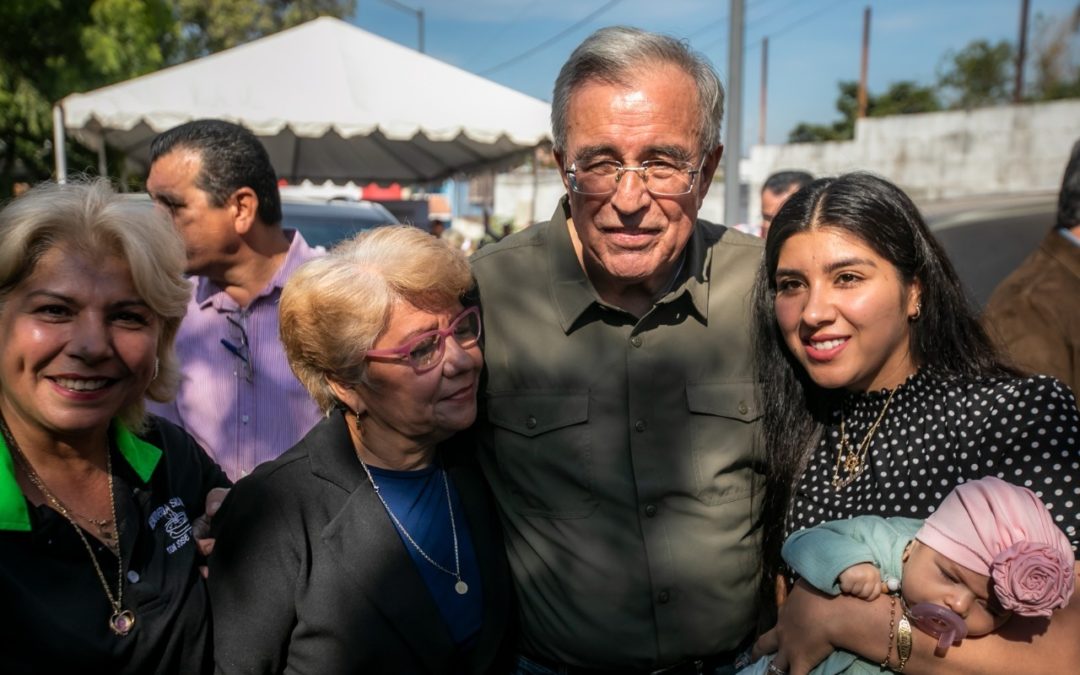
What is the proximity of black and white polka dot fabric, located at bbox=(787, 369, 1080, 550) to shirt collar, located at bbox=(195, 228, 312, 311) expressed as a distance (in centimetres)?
213

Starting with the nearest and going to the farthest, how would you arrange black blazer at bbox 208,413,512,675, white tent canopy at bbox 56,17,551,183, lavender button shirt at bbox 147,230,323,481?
black blazer at bbox 208,413,512,675 → lavender button shirt at bbox 147,230,323,481 → white tent canopy at bbox 56,17,551,183

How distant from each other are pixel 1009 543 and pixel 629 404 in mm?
941

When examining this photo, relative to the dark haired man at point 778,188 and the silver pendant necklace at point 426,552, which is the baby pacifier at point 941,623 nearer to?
the silver pendant necklace at point 426,552

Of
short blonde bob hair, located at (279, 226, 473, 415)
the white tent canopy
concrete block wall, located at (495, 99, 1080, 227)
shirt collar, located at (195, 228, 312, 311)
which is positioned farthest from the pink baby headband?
concrete block wall, located at (495, 99, 1080, 227)

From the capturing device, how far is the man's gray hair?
2.15 m

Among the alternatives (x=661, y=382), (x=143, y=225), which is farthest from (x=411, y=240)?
(x=661, y=382)

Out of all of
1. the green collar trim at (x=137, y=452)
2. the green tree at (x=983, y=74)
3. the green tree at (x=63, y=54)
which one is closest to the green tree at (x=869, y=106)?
the green tree at (x=983, y=74)

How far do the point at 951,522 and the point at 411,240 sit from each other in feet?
4.52

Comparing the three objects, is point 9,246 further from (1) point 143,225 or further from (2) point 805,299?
(2) point 805,299

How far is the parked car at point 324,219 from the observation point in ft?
24.6

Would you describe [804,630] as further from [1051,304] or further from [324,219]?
[324,219]

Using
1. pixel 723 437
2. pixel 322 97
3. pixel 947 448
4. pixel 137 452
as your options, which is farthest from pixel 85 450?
pixel 322 97

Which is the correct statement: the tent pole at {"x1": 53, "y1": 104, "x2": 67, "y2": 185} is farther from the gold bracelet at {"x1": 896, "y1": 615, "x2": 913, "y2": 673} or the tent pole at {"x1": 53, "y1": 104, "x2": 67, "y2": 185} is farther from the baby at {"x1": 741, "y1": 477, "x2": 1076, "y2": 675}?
the gold bracelet at {"x1": 896, "y1": 615, "x2": 913, "y2": 673}

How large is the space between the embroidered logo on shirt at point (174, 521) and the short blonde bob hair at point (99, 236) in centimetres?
23
